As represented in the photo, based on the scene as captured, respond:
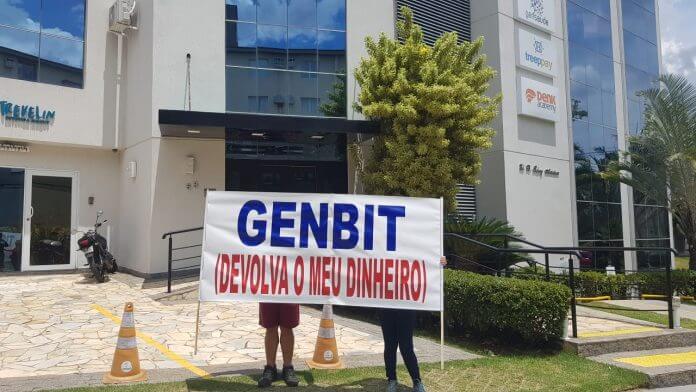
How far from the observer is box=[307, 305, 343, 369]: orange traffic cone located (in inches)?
243

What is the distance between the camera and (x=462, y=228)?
11.7 meters

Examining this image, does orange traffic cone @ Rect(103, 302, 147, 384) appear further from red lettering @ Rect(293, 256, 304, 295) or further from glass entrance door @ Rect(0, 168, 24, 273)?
glass entrance door @ Rect(0, 168, 24, 273)

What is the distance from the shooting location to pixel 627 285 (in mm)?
13453

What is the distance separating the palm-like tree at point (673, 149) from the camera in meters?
15.8

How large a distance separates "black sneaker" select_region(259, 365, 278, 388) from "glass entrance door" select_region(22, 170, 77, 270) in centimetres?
977

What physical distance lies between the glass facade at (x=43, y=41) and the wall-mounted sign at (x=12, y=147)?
1.55 meters

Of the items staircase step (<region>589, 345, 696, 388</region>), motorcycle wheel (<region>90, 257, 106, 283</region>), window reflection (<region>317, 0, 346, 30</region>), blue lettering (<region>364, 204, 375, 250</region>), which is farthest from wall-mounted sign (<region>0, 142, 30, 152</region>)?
staircase step (<region>589, 345, 696, 388</region>)

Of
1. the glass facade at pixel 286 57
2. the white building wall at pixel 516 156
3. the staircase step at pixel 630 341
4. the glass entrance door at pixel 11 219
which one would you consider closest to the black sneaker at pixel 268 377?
the staircase step at pixel 630 341

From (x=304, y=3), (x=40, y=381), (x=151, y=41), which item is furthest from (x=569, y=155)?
(x=40, y=381)

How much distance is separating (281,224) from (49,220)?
9.91m

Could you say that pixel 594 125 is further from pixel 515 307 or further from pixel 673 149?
pixel 515 307

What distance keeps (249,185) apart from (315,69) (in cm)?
338

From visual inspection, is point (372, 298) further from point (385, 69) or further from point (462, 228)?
point (385, 69)

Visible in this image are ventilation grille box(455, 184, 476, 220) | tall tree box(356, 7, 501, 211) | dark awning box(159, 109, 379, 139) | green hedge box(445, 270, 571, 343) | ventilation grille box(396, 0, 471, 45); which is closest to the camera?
green hedge box(445, 270, 571, 343)
